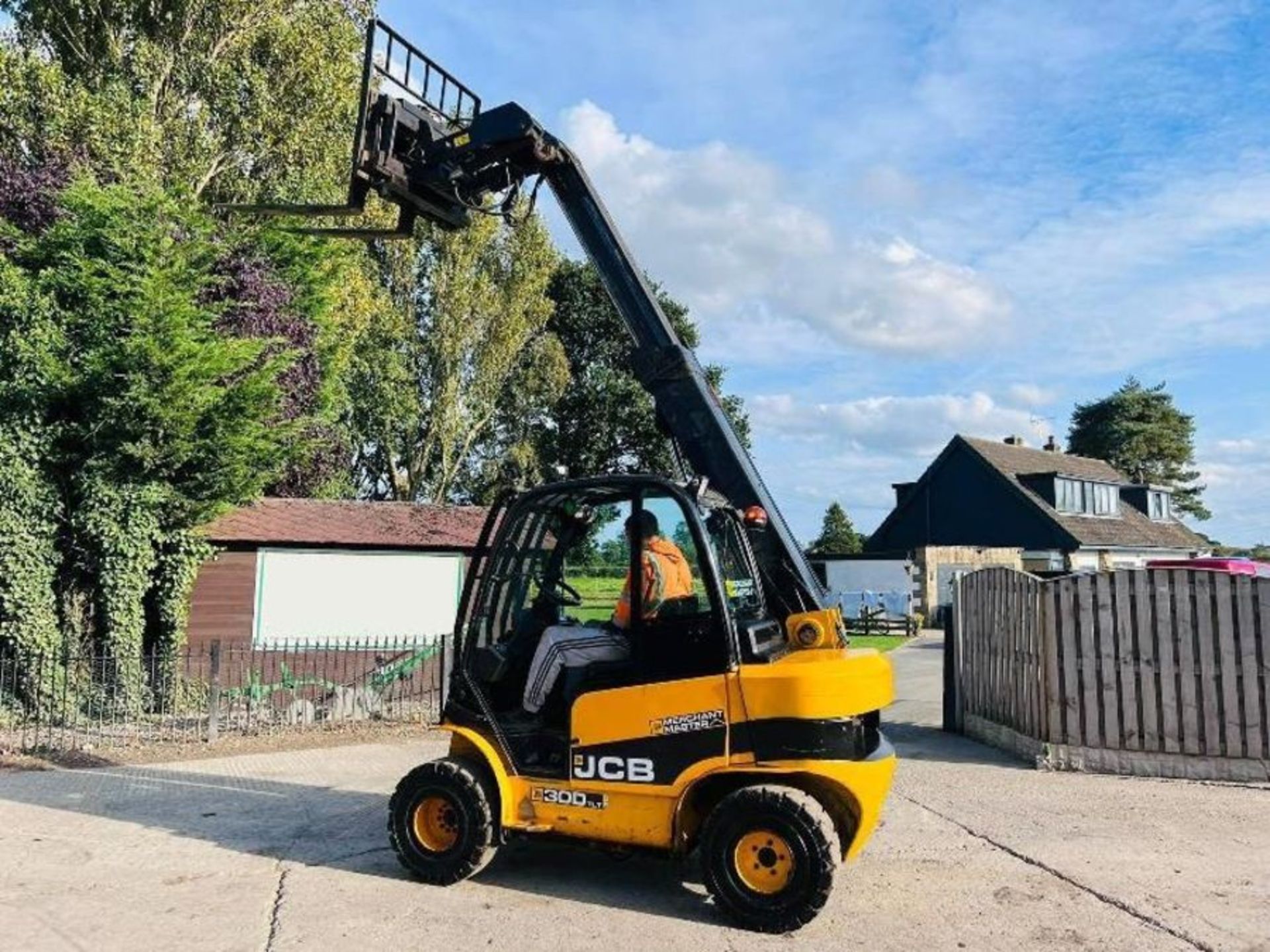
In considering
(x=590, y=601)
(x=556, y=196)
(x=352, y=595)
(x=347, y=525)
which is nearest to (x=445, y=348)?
(x=347, y=525)

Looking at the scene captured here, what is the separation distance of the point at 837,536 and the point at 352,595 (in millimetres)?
42376

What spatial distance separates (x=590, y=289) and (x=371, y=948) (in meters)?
30.3

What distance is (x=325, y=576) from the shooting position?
15688 mm

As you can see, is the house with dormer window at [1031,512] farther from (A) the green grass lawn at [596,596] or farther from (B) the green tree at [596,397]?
(A) the green grass lawn at [596,596]

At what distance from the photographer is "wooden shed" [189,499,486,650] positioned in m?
14.9

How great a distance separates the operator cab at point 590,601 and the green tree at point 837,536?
4675 cm

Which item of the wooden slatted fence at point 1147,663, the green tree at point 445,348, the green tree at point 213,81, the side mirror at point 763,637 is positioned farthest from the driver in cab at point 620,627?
the green tree at point 445,348

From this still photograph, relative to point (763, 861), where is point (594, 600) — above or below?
above

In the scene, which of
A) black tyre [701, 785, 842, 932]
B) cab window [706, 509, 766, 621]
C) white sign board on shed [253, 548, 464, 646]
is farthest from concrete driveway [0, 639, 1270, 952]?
white sign board on shed [253, 548, 464, 646]

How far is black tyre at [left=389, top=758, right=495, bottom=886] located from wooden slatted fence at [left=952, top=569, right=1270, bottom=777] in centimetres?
595

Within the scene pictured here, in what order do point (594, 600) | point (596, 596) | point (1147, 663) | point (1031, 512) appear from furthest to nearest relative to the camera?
1. point (1031, 512)
2. point (1147, 663)
3. point (596, 596)
4. point (594, 600)

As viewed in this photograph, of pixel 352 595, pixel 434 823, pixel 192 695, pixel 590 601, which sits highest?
pixel 590 601

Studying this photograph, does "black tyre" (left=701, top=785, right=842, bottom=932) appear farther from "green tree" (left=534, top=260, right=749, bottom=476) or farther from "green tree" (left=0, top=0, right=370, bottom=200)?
"green tree" (left=534, top=260, right=749, bottom=476)

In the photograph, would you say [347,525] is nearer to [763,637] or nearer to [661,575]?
[661,575]
